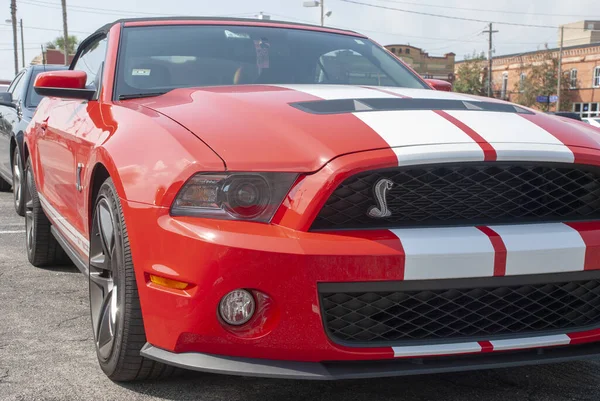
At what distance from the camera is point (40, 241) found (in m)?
5.03

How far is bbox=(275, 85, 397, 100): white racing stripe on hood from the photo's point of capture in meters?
3.03

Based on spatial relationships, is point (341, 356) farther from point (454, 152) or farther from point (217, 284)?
point (454, 152)

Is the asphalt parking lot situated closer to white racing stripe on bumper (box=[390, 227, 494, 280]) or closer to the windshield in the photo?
white racing stripe on bumper (box=[390, 227, 494, 280])

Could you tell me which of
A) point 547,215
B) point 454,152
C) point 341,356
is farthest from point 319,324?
point 547,215

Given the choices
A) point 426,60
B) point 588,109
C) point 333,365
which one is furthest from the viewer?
point 426,60

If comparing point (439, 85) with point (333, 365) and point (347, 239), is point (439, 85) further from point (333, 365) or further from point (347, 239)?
point (333, 365)

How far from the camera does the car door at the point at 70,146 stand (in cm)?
343

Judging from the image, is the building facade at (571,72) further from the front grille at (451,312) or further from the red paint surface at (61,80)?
the front grille at (451,312)

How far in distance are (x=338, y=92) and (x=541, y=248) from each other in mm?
1119

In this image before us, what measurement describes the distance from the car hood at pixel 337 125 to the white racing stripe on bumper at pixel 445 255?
11.9 inches

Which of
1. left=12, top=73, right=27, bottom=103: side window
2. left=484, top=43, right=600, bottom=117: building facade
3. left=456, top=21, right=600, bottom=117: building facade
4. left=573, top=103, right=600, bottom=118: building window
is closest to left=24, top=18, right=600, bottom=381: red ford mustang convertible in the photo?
left=12, top=73, right=27, bottom=103: side window

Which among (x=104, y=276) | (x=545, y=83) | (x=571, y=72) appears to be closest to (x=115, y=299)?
(x=104, y=276)

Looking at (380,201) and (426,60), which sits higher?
(426,60)

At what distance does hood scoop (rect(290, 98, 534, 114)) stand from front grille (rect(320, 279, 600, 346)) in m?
0.70
